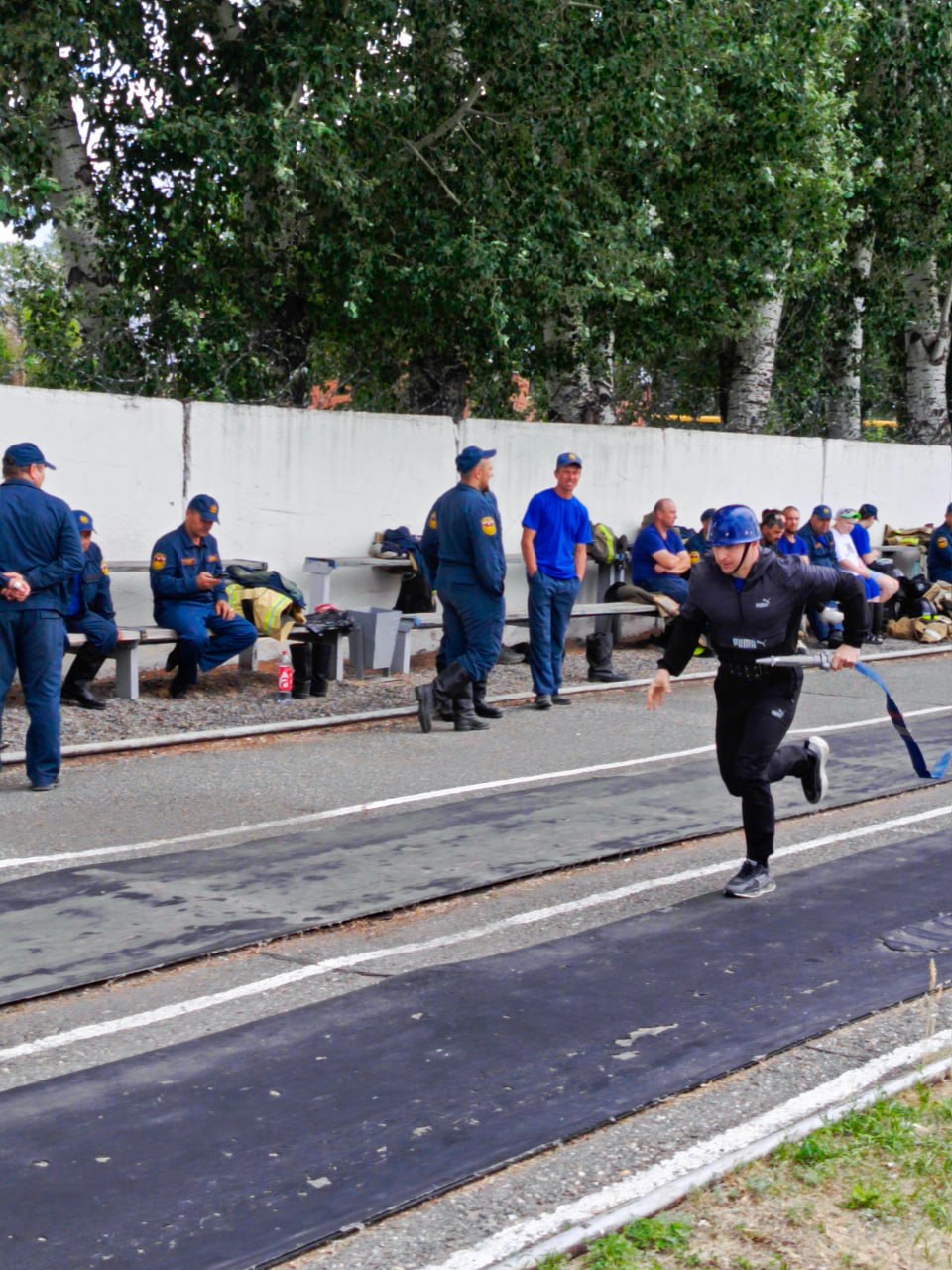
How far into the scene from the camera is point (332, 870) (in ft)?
25.0

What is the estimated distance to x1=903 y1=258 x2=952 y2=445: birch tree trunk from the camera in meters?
26.5

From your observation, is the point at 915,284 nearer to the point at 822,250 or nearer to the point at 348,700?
the point at 822,250

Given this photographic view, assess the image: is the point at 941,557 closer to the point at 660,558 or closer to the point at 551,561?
the point at 660,558

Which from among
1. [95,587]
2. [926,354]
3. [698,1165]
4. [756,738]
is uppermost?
[926,354]

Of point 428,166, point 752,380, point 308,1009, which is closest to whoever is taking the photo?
point 308,1009

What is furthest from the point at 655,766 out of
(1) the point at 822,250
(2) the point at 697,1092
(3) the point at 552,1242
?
(1) the point at 822,250

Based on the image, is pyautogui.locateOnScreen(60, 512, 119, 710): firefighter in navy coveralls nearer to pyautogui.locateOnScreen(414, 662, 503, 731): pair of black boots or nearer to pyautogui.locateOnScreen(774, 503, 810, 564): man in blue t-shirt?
pyautogui.locateOnScreen(414, 662, 503, 731): pair of black boots

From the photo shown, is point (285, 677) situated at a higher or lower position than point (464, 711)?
higher

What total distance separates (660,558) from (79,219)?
685cm

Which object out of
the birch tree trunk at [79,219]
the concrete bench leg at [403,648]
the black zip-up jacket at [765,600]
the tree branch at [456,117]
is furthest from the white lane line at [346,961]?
the tree branch at [456,117]

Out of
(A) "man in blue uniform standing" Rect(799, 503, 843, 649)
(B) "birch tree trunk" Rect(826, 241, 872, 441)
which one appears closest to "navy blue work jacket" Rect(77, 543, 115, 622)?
(A) "man in blue uniform standing" Rect(799, 503, 843, 649)

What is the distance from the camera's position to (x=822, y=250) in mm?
20453

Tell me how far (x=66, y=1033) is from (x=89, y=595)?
7351 mm

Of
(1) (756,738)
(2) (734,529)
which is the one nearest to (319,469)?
(2) (734,529)
